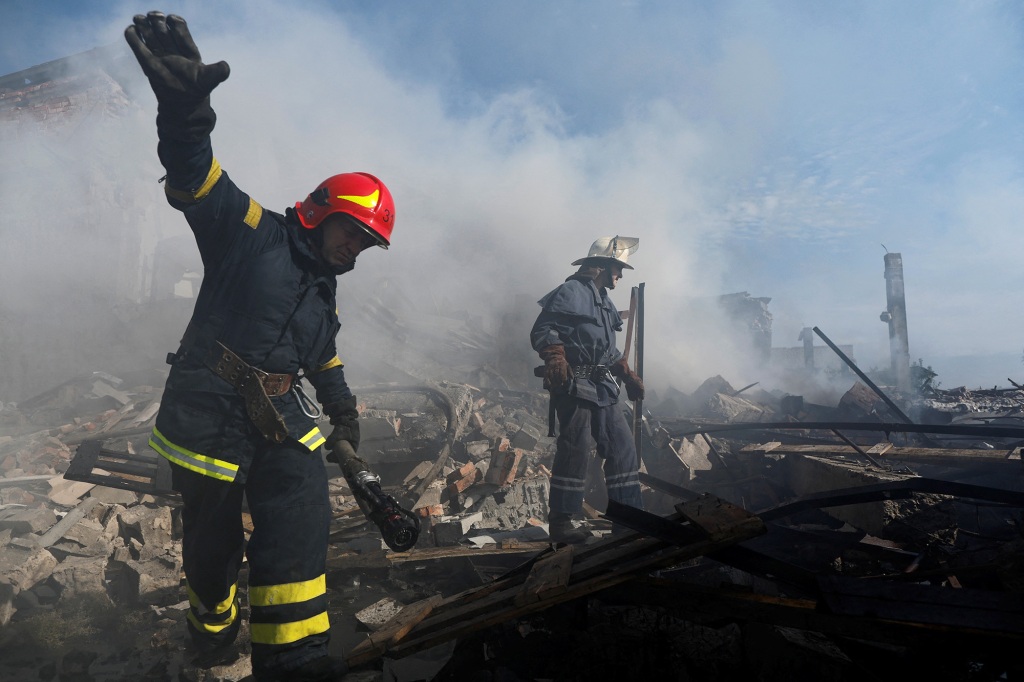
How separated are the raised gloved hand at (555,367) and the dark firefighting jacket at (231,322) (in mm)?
2406

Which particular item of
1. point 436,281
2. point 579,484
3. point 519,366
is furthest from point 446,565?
point 436,281

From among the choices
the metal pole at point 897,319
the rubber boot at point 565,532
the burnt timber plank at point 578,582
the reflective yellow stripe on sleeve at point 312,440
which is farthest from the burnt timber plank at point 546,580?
the metal pole at point 897,319

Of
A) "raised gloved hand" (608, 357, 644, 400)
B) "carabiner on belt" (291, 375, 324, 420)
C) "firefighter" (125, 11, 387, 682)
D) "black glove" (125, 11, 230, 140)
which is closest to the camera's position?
"black glove" (125, 11, 230, 140)

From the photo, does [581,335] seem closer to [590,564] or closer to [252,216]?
[590,564]

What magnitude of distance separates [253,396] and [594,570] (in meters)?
1.64

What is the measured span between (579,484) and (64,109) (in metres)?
18.6

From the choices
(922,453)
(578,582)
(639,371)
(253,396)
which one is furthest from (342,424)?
(922,453)

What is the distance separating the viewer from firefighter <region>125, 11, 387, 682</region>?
7.00ft

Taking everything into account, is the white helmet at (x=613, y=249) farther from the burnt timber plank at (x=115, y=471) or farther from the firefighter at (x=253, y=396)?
the burnt timber plank at (x=115, y=471)

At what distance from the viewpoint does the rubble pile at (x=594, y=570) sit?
185 cm

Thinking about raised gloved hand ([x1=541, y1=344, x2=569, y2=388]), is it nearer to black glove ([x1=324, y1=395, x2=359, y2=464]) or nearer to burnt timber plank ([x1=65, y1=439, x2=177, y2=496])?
black glove ([x1=324, y1=395, x2=359, y2=464])

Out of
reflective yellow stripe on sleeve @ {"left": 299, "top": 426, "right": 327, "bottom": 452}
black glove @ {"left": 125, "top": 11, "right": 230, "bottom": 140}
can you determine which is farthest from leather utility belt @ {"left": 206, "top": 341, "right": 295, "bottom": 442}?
black glove @ {"left": 125, "top": 11, "right": 230, "bottom": 140}

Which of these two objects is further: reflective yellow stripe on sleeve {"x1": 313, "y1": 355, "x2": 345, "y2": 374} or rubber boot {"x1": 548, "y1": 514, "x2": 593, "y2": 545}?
rubber boot {"x1": 548, "y1": 514, "x2": 593, "y2": 545}

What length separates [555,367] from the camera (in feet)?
15.0
